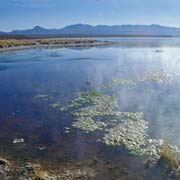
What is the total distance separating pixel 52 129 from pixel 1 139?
3.64 m

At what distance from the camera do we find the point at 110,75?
5162cm

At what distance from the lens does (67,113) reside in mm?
29500

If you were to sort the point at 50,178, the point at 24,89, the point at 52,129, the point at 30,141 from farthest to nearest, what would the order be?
the point at 24,89 < the point at 52,129 < the point at 30,141 < the point at 50,178

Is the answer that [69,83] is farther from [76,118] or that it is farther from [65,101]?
[76,118]

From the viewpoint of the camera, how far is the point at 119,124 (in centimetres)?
2569

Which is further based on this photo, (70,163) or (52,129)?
(52,129)

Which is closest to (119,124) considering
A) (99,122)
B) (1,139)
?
(99,122)

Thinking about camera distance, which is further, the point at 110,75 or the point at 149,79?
the point at 110,75

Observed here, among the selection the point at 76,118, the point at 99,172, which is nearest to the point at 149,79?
the point at 76,118

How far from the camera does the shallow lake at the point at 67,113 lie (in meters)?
20.6

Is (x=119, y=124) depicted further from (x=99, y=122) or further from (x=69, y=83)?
(x=69, y=83)

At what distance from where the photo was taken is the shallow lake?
20.6 metres

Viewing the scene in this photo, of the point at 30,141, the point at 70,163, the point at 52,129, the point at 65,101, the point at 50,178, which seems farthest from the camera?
the point at 65,101

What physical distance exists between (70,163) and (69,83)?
86.2ft
